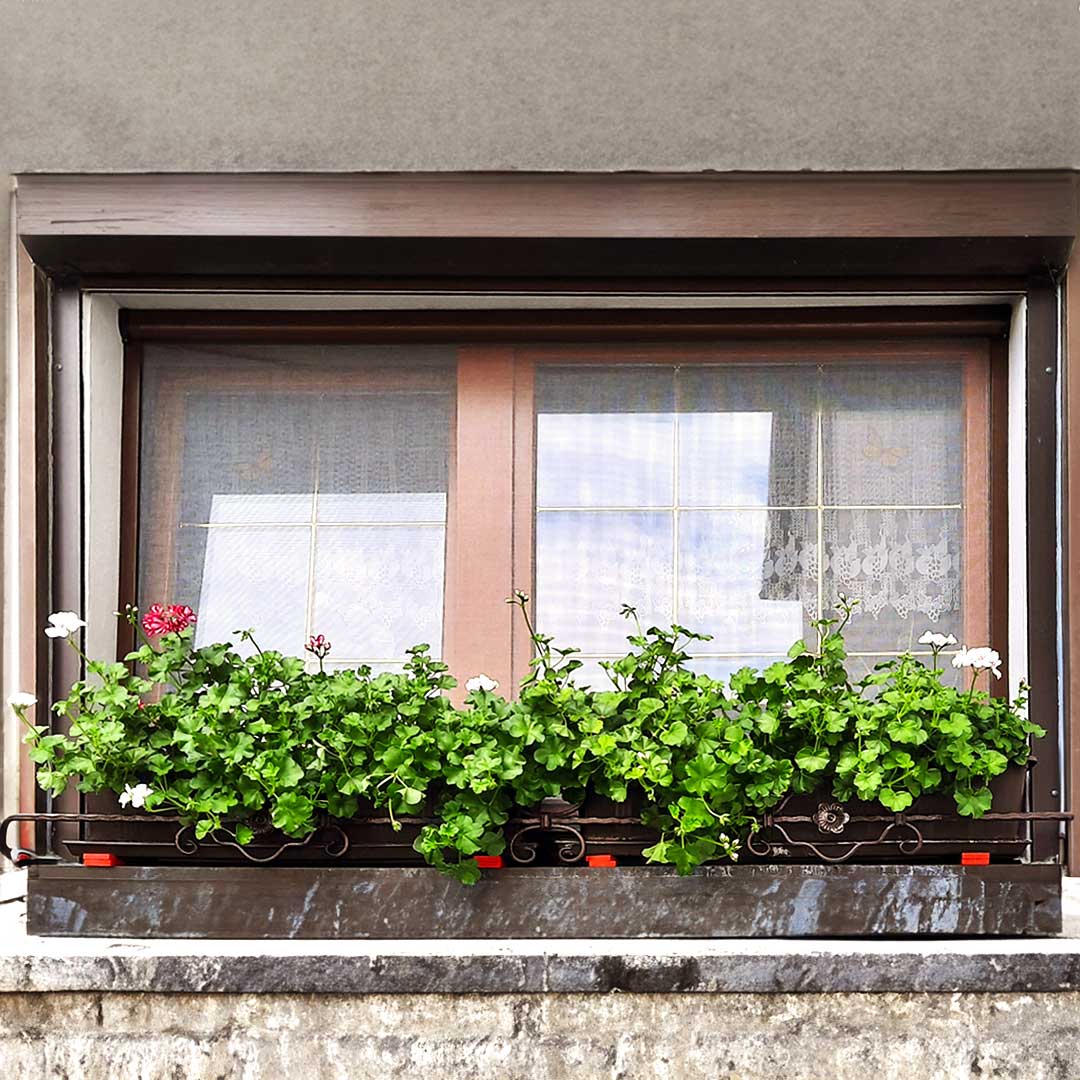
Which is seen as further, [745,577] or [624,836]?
[745,577]

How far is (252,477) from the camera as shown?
9.49 feet

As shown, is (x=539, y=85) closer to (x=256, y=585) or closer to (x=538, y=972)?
(x=256, y=585)

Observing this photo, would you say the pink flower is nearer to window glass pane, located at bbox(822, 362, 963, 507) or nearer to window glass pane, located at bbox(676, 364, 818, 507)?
window glass pane, located at bbox(676, 364, 818, 507)

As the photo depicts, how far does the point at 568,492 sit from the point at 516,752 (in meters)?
0.83

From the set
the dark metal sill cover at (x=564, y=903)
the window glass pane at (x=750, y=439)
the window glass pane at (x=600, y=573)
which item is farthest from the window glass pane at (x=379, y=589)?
the dark metal sill cover at (x=564, y=903)

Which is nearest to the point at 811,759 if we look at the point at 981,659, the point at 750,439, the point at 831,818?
the point at 831,818

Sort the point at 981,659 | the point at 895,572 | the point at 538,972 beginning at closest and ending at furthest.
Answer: the point at 538,972
the point at 981,659
the point at 895,572

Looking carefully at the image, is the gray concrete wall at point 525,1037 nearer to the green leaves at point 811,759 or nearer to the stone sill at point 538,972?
the stone sill at point 538,972

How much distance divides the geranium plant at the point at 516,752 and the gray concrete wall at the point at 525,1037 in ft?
0.83

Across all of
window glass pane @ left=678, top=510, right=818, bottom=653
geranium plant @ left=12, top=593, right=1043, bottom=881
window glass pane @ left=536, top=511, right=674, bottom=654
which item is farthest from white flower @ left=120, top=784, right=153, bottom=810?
window glass pane @ left=678, top=510, right=818, bottom=653

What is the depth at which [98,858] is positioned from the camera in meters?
2.23

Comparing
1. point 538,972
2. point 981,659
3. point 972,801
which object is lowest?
point 538,972

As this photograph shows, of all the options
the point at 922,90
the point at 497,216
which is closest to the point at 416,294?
the point at 497,216

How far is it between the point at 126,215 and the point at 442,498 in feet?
3.00
